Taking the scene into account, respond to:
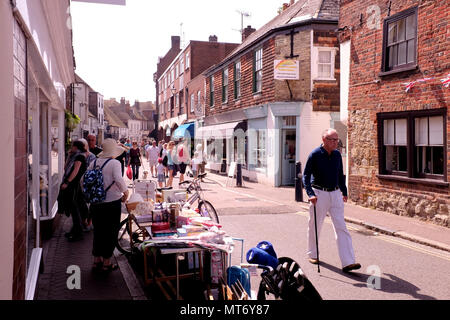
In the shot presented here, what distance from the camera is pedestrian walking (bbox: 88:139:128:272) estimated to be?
5773 millimetres

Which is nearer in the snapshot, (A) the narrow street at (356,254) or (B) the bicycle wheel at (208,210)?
(A) the narrow street at (356,254)

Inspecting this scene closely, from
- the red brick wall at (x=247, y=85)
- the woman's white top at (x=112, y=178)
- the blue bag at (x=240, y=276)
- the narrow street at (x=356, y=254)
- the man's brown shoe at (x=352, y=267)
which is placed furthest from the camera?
the red brick wall at (x=247, y=85)

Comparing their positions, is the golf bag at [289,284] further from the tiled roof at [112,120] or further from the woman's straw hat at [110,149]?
the tiled roof at [112,120]

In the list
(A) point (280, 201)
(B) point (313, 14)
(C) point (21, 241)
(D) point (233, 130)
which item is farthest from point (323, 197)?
(D) point (233, 130)

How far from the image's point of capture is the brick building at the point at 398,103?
374 inches

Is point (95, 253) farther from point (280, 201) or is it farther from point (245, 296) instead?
point (280, 201)

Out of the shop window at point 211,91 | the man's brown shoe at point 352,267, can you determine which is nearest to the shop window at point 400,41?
the man's brown shoe at point 352,267

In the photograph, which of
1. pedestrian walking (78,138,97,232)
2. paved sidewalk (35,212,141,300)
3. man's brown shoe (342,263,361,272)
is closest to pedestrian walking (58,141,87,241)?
pedestrian walking (78,138,97,232)

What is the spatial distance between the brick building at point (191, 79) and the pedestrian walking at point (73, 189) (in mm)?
21905

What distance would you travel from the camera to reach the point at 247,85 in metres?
21.1

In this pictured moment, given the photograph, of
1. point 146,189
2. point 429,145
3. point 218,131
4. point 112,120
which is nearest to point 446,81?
point 429,145

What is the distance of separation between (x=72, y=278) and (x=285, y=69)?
1326 centimetres

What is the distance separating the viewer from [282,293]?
3.21 m

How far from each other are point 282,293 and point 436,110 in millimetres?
7837
